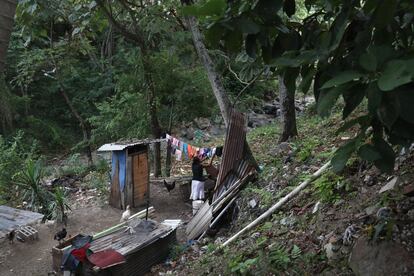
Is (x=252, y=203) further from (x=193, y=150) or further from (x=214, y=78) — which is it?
(x=193, y=150)

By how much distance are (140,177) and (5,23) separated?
8425 millimetres

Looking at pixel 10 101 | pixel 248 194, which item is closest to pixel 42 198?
pixel 248 194

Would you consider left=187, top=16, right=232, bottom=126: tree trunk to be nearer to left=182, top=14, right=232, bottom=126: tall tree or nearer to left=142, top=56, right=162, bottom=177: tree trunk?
left=182, top=14, right=232, bottom=126: tall tree

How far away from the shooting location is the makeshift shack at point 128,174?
9469 millimetres

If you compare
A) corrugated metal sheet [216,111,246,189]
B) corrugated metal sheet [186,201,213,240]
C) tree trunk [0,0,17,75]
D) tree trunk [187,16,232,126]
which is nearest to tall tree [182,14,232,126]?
tree trunk [187,16,232,126]

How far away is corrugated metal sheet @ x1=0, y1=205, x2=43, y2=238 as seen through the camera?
265 inches

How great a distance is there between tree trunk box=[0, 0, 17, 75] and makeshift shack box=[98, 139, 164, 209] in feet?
25.9

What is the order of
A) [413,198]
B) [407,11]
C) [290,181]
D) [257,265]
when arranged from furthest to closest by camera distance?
1. [290,181]
2. [257,265]
3. [413,198]
4. [407,11]

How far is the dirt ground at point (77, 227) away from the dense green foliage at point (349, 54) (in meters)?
6.25

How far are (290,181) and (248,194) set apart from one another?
2.72ft

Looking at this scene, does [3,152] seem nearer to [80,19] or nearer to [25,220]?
[25,220]

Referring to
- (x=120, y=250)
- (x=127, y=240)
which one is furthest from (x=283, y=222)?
(x=127, y=240)

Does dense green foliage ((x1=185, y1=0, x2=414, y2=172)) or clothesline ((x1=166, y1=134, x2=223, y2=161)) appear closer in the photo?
dense green foliage ((x1=185, y1=0, x2=414, y2=172))

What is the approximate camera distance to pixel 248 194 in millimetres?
6680
